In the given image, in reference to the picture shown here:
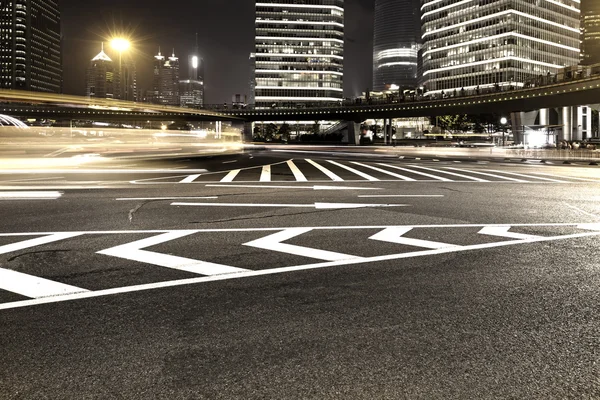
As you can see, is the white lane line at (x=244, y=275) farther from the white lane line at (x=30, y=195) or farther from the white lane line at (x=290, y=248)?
the white lane line at (x=30, y=195)

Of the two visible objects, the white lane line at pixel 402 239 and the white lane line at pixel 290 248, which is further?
the white lane line at pixel 402 239

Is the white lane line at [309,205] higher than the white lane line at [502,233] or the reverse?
higher

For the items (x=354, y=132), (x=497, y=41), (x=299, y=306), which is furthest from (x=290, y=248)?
(x=497, y=41)

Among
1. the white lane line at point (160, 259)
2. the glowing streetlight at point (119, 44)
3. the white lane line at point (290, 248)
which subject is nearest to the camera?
the white lane line at point (160, 259)

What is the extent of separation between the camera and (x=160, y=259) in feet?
19.9

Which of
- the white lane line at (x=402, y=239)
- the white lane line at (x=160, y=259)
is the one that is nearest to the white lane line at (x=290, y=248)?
the white lane line at (x=160, y=259)

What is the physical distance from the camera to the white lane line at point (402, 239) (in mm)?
A: 6927

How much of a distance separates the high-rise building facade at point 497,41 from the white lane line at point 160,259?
14193 centimetres

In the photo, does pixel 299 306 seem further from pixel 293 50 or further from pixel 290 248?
pixel 293 50

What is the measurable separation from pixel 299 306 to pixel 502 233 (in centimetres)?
478

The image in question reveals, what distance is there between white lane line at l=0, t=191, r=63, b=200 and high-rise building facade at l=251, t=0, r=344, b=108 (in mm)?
161993

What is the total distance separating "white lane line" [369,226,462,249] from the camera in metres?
6.93

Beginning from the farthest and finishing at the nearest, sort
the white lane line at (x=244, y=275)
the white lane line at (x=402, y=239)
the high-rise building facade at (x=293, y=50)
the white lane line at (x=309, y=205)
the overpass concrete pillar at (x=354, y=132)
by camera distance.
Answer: the high-rise building facade at (x=293, y=50) → the overpass concrete pillar at (x=354, y=132) → the white lane line at (x=309, y=205) → the white lane line at (x=402, y=239) → the white lane line at (x=244, y=275)

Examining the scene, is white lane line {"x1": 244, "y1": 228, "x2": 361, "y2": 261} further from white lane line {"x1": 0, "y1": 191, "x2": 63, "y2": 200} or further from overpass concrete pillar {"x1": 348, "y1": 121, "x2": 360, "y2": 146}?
overpass concrete pillar {"x1": 348, "y1": 121, "x2": 360, "y2": 146}
